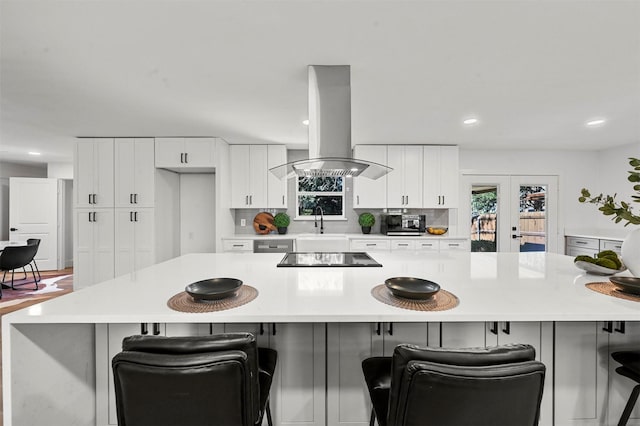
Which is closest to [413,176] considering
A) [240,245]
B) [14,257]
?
[240,245]

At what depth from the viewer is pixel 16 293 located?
14.6 ft

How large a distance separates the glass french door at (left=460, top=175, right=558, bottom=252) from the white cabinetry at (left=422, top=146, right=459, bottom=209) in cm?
61

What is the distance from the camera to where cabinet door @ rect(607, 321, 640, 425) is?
1.59 m

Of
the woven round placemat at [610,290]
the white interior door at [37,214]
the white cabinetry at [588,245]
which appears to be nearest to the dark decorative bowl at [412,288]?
the woven round placemat at [610,290]

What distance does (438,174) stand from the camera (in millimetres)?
4543

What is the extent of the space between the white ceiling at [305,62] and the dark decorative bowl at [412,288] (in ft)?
4.48

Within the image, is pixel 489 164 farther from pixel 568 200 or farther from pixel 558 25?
pixel 558 25

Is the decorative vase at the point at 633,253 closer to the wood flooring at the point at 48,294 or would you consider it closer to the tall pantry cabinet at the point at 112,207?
the tall pantry cabinet at the point at 112,207

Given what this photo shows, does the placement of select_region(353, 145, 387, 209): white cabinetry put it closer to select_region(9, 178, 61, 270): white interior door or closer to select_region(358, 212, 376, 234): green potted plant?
select_region(358, 212, 376, 234): green potted plant

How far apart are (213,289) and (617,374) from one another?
2198 mm

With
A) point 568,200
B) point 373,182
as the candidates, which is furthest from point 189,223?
point 568,200

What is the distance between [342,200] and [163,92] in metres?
3.06

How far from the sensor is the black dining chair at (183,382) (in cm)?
84

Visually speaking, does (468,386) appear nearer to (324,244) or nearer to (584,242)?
(324,244)
